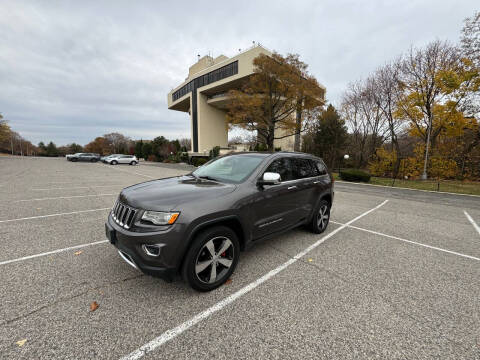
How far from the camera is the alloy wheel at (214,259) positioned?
7.79 feet

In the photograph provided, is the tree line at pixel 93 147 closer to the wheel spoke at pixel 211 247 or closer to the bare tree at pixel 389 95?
the bare tree at pixel 389 95

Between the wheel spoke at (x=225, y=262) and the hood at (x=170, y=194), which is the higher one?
the hood at (x=170, y=194)

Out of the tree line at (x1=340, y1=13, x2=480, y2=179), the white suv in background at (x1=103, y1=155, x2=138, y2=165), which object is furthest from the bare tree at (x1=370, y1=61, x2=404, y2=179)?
the white suv in background at (x1=103, y1=155, x2=138, y2=165)

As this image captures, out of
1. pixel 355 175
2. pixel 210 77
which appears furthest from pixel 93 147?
pixel 355 175

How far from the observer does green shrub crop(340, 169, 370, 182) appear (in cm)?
1532

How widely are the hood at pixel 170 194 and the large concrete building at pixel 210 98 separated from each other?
33.4 meters

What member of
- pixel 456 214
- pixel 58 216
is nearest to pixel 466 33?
pixel 456 214

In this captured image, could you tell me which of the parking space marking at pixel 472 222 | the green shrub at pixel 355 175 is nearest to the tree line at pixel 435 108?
the green shrub at pixel 355 175

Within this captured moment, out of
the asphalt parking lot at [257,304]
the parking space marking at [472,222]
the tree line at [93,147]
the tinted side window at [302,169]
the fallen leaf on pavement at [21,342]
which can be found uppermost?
the tree line at [93,147]

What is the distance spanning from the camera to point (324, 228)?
458 cm

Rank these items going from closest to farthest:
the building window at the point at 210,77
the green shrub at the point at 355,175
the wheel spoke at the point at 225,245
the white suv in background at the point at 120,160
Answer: the wheel spoke at the point at 225,245 < the green shrub at the point at 355,175 < the white suv in background at the point at 120,160 < the building window at the point at 210,77

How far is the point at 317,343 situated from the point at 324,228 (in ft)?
9.96

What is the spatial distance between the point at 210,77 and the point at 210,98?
14.5 feet

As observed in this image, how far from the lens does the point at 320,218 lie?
14.5ft
